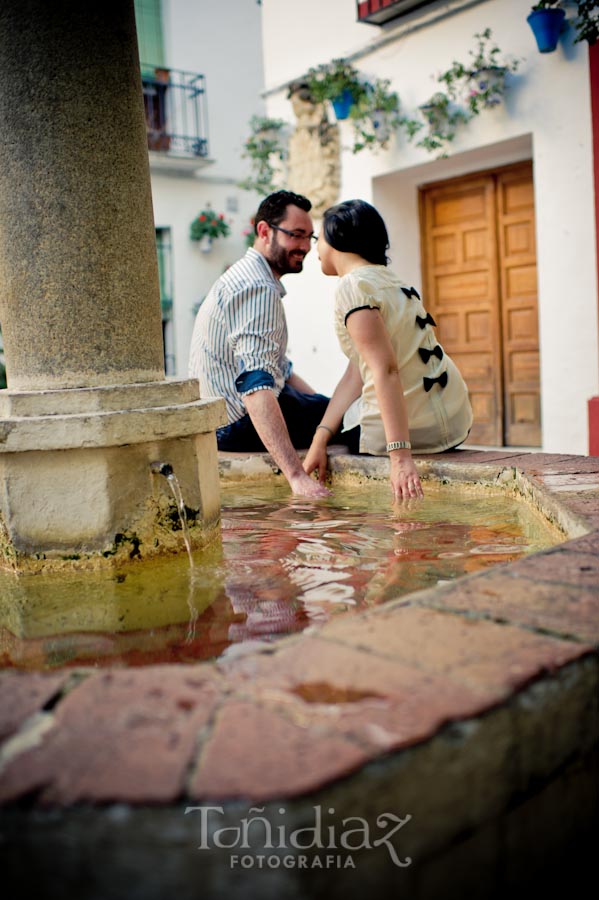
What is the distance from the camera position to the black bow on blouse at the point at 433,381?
3.85 m

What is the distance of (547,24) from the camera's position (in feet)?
19.9

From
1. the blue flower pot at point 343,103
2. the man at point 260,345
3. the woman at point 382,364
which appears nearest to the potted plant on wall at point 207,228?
the blue flower pot at point 343,103

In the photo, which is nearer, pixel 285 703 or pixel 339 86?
pixel 285 703

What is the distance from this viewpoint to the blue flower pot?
7.84m

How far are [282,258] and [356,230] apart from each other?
2.07 ft

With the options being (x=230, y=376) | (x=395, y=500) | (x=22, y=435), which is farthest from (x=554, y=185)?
(x=22, y=435)

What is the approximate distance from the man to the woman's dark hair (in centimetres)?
42

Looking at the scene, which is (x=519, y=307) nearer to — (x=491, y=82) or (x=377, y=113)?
(x=491, y=82)

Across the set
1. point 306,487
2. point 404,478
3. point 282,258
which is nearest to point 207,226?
point 282,258

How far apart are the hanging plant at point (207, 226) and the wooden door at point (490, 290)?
809 cm

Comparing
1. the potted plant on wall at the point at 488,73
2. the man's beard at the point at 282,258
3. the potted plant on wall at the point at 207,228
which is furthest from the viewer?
the potted plant on wall at the point at 207,228

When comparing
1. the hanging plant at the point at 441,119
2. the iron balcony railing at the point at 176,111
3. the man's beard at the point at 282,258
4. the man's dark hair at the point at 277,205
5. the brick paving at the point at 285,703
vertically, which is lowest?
the brick paving at the point at 285,703

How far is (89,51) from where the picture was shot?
2506 mm

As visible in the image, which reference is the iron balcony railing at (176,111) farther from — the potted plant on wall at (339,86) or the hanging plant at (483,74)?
the hanging plant at (483,74)
